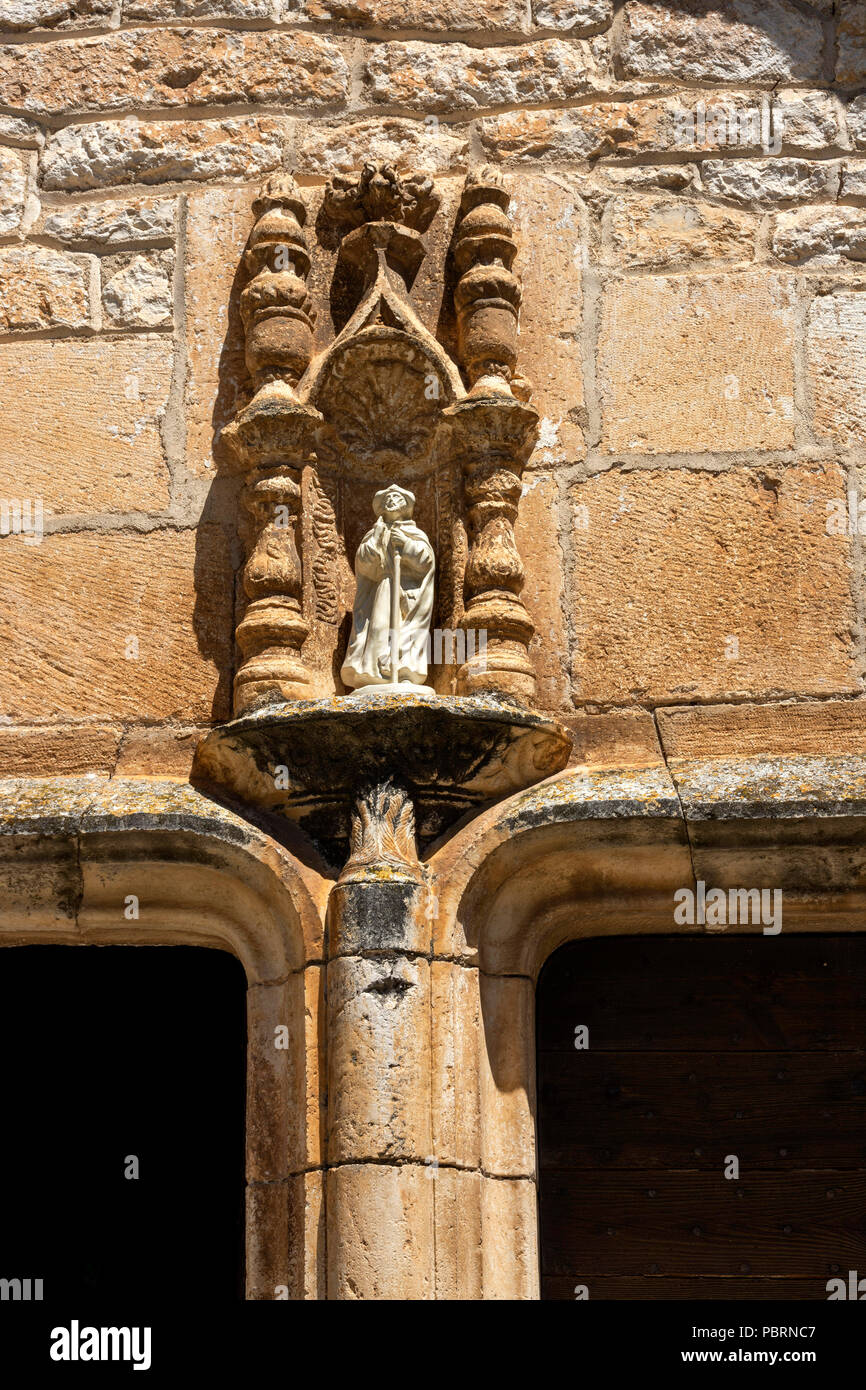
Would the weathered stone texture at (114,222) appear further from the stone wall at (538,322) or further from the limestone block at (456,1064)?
the limestone block at (456,1064)

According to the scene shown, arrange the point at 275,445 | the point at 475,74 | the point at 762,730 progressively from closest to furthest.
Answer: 1. the point at 762,730
2. the point at 275,445
3. the point at 475,74

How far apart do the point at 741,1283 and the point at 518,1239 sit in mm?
552

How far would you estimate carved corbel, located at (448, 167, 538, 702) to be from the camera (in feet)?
11.9

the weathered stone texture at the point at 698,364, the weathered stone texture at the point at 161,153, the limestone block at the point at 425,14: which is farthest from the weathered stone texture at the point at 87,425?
the weathered stone texture at the point at 698,364

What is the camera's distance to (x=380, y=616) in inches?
143

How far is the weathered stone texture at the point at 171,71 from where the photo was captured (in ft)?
13.6

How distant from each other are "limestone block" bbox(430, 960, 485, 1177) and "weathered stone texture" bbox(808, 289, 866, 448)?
1.44 m

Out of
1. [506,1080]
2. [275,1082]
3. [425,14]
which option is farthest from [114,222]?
[506,1080]

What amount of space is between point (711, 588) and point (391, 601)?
69 centimetres

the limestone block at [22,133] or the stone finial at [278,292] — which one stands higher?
the limestone block at [22,133]

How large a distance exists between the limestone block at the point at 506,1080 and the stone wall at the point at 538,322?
0.53 metres

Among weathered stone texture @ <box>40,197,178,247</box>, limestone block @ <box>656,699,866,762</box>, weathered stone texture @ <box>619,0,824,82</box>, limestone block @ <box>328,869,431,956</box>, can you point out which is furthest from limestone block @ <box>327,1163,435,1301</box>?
weathered stone texture @ <box>619,0,824,82</box>

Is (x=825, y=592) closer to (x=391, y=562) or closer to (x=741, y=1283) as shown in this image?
(x=391, y=562)

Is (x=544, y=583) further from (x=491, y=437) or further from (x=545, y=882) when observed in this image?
(x=545, y=882)
